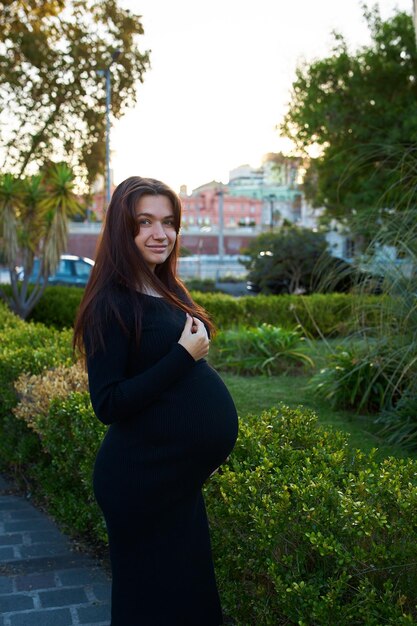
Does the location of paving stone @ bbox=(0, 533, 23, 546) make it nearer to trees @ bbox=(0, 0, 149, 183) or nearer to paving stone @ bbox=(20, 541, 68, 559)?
paving stone @ bbox=(20, 541, 68, 559)

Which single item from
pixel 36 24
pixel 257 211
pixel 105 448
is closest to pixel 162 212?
pixel 105 448

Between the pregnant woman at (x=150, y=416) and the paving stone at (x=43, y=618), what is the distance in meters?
1.06

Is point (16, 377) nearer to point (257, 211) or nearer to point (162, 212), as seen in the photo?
point (162, 212)

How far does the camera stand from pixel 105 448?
2377mm

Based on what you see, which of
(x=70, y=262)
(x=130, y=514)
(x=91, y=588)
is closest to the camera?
(x=130, y=514)

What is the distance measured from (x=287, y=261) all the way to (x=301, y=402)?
9.57 m

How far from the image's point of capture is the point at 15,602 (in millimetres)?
3514

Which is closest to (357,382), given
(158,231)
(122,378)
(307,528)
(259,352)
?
(259,352)

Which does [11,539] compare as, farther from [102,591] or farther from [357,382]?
[357,382]

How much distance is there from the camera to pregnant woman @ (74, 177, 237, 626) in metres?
2.25

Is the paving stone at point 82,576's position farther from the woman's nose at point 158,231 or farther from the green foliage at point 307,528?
the woman's nose at point 158,231

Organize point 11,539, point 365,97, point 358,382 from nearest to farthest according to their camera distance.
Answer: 1. point 11,539
2. point 358,382
3. point 365,97

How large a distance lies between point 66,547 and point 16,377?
1.53m

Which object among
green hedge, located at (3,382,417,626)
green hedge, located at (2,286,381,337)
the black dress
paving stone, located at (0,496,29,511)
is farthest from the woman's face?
green hedge, located at (2,286,381,337)
